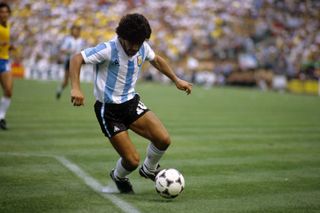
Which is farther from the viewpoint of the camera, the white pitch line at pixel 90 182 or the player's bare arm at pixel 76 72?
the player's bare arm at pixel 76 72

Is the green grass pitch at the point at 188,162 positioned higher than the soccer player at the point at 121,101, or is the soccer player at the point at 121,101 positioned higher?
the soccer player at the point at 121,101

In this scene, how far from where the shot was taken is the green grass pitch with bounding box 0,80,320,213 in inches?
245

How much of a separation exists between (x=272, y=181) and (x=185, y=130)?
19.7ft

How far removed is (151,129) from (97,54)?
107 cm

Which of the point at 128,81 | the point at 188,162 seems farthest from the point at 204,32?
the point at 128,81

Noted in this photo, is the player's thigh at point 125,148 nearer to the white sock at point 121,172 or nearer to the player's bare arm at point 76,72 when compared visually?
the white sock at point 121,172

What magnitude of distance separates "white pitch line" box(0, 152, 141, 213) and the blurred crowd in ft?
95.4

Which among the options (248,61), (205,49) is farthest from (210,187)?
(205,49)

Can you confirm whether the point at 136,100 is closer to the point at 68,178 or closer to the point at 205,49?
the point at 68,178

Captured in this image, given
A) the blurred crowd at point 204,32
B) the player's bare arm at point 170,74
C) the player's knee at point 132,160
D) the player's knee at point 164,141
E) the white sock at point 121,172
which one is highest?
the player's bare arm at point 170,74

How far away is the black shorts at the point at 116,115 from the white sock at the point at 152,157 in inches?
16.2

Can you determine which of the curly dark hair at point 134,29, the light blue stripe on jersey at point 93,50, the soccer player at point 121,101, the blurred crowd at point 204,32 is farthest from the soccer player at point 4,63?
the blurred crowd at point 204,32

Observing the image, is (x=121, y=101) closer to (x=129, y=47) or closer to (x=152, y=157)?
(x=129, y=47)

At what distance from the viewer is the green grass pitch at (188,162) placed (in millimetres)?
6223
